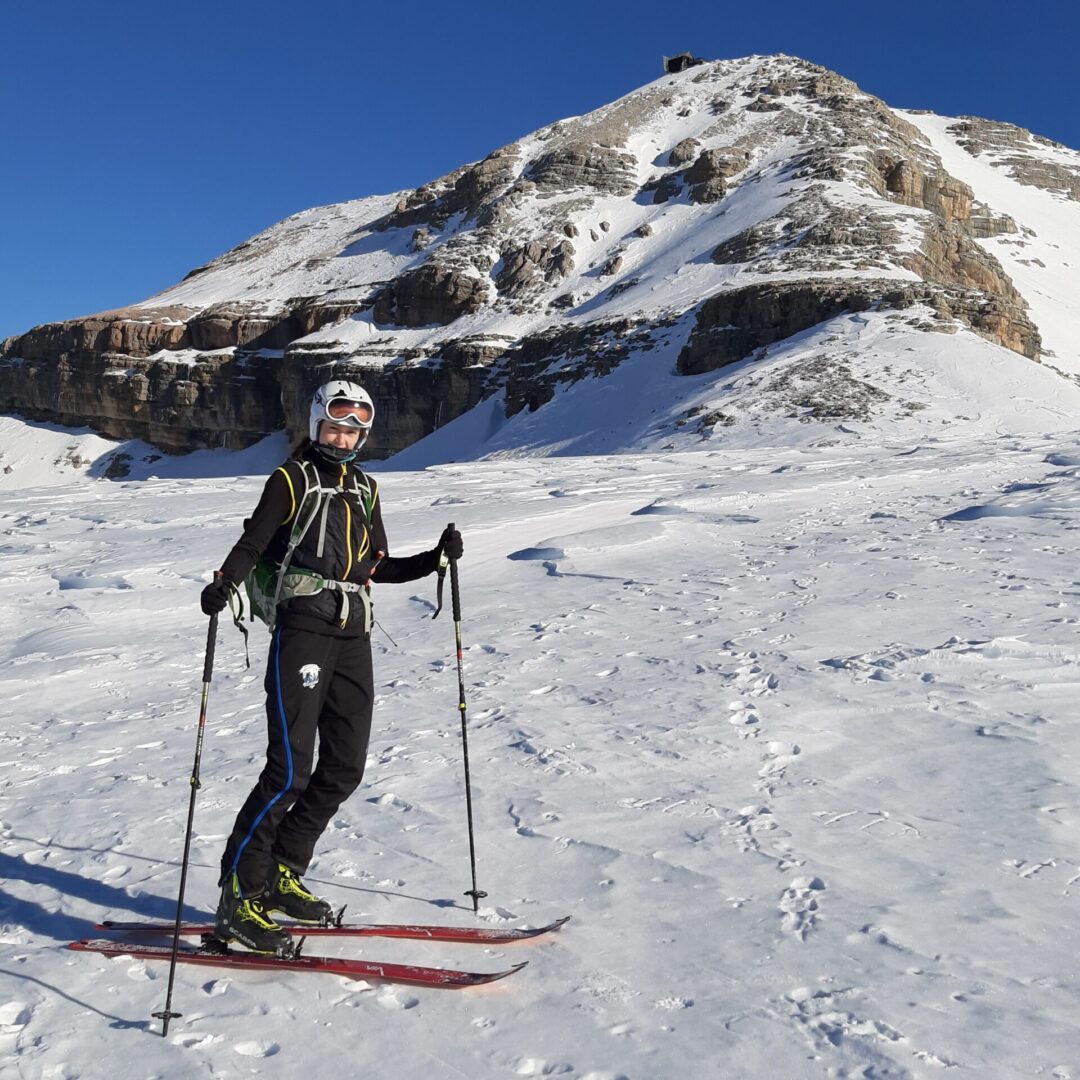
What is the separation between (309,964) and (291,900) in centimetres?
36

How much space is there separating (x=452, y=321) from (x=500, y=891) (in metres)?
74.4

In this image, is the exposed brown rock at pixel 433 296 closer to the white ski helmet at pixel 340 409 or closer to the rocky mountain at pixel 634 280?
the rocky mountain at pixel 634 280

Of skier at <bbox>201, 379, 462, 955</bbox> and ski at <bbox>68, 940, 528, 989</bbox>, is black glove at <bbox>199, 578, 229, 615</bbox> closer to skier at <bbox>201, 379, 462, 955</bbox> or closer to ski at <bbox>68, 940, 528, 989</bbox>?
skier at <bbox>201, 379, 462, 955</bbox>

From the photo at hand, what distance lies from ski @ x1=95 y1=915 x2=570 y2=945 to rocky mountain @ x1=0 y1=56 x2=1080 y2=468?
110ft

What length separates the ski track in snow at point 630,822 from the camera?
10.6 ft

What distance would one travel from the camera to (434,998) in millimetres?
3498

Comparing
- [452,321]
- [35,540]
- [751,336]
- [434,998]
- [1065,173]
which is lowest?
[434,998]

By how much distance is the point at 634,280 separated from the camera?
2665 inches

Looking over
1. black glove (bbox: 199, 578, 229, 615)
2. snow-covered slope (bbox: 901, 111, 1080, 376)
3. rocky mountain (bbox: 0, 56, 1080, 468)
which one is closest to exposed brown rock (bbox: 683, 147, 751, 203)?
rocky mountain (bbox: 0, 56, 1080, 468)

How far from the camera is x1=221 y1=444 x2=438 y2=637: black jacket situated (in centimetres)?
400

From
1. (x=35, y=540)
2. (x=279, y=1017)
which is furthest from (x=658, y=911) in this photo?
(x=35, y=540)

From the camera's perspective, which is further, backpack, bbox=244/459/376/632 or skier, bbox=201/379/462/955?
backpack, bbox=244/459/376/632


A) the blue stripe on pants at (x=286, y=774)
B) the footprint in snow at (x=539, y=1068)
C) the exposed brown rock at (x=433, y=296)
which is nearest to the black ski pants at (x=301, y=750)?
the blue stripe on pants at (x=286, y=774)

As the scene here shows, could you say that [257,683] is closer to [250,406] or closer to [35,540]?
[35,540]
